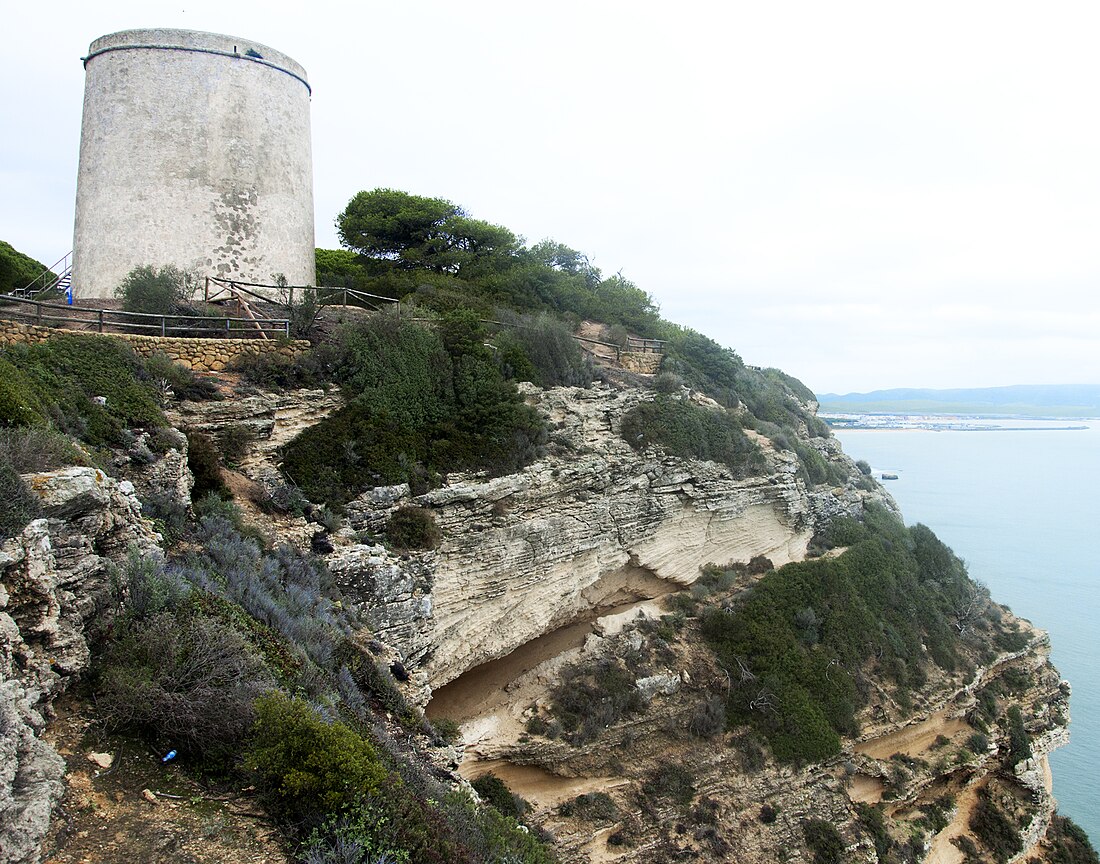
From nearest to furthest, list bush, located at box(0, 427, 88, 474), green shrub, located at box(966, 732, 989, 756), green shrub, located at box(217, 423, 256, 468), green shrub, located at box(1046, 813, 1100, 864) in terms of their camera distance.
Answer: bush, located at box(0, 427, 88, 474) → green shrub, located at box(217, 423, 256, 468) → green shrub, located at box(966, 732, 989, 756) → green shrub, located at box(1046, 813, 1100, 864)

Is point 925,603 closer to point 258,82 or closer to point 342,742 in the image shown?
point 342,742

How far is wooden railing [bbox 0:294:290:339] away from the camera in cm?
1284

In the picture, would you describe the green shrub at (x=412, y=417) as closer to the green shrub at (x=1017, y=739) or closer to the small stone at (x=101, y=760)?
the small stone at (x=101, y=760)

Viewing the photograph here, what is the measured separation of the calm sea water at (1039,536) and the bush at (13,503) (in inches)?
1176

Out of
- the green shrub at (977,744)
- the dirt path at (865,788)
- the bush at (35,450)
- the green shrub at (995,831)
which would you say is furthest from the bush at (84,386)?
the green shrub at (995,831)

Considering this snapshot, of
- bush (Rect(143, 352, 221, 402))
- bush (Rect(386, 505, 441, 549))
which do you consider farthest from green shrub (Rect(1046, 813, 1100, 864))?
bush (Rect(143, 352, 221, 402))

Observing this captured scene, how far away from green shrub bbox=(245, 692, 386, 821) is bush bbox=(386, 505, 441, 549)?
7.67m

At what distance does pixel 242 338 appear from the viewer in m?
14.4

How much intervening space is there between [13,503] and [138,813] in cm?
272

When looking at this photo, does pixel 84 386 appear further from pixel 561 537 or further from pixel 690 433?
pixel 690 433

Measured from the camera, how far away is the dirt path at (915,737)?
17.9 meters

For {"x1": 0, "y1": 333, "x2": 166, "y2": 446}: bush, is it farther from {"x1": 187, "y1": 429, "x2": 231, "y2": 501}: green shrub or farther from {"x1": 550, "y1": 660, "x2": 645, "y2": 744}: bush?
{"x1": 550, "y1": 660, "x2": 645, "y2": 744}: bush

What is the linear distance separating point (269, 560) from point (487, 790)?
711 cm

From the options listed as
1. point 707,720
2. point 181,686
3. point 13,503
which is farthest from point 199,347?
point 707,720
